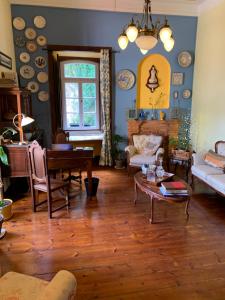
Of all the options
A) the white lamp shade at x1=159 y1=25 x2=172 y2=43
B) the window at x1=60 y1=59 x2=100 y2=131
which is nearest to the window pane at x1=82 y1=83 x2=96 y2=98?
the window at x1=60 y1=59 x2=100 y2=131

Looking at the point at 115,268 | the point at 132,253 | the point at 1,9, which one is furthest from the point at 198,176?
the point at 1,9

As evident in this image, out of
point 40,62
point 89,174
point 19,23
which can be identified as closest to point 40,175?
point 89,174

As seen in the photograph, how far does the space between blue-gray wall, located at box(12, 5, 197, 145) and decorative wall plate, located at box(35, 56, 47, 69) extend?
9 centimetres

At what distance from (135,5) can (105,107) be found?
2313 mm

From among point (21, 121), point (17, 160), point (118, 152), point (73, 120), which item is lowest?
point (118, 152)

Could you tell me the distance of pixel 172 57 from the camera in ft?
18.2

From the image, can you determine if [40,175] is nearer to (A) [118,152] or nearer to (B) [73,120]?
(A) [118,152]

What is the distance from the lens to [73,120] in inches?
251

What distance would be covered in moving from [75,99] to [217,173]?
404 cm

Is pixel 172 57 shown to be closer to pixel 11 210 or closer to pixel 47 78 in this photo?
pixel 47 78

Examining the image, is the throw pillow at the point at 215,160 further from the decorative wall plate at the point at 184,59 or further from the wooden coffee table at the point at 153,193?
the decorative wall plate at the point at 184,59

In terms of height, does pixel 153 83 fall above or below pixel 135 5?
below

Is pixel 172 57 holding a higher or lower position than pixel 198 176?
higher

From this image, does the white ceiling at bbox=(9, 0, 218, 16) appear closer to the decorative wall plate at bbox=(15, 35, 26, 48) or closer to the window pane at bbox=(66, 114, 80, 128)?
the decorative wall plate at bbox=(15, 35, 26, 48)
